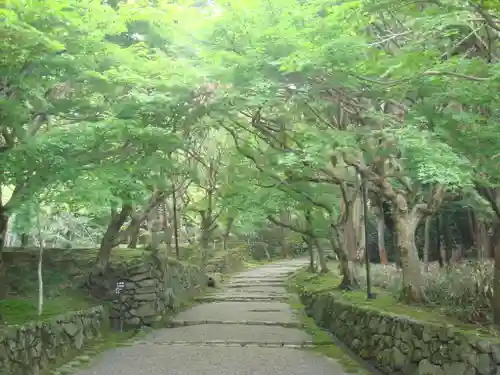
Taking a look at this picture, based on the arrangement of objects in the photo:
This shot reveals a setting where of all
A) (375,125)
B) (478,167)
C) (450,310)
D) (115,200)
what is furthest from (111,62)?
(450,310)

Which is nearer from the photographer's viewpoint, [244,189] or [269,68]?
[269,68]

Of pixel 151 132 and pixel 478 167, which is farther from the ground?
pixel 151 132

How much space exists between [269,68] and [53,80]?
3.44m

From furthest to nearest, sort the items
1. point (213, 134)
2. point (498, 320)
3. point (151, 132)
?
1. point (213, 134)
2. point (151, 132)
3. point (498, 320)

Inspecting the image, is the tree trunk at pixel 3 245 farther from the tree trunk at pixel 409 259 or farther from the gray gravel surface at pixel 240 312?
Answer: the tree trunk at pixel 409 259

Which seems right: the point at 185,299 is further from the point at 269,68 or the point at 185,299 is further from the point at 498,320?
the point at 498,320

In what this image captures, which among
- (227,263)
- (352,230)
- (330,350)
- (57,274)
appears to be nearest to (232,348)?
(330,350)

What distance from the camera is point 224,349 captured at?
30.5 ft

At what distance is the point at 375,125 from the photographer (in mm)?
9500

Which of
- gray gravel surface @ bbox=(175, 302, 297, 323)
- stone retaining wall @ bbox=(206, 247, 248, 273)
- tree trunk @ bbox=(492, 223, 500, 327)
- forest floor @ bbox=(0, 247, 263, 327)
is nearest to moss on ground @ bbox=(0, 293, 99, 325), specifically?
forest floor @ bbox=(0, 247, 263, 327)

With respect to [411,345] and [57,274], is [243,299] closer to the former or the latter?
[57,274]

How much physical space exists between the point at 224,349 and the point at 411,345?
4.03m

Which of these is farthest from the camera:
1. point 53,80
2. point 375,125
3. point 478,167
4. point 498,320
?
point 375,125

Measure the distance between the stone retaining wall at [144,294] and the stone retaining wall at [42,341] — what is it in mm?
1677
